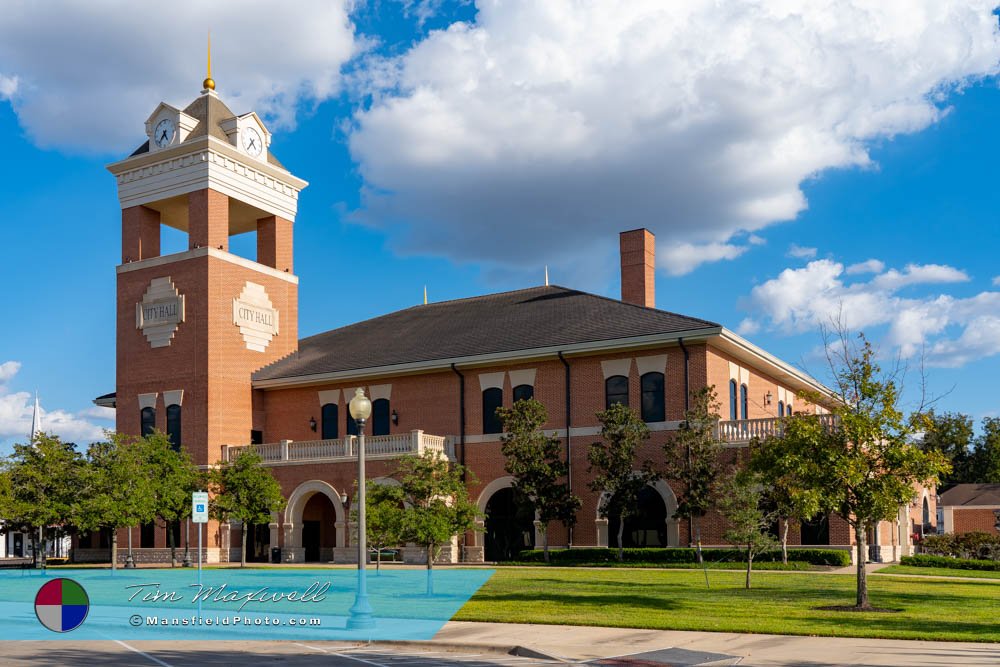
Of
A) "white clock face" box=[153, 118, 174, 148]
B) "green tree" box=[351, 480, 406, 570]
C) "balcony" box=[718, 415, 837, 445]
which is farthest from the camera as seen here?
"white clock face" box=[153, 118, 174, 148]

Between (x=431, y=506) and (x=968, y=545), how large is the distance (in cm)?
2673

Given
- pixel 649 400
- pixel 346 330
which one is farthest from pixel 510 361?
pixel 346 330

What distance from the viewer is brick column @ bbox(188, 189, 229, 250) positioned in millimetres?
46250

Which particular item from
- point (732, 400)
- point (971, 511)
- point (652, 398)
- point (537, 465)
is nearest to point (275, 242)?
point (537, 465)

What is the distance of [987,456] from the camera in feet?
300

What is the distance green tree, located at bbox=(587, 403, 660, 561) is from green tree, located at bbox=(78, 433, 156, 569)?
→ 675 inches

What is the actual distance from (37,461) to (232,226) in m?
16.4

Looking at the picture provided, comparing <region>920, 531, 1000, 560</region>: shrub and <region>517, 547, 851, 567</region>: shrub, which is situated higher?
<region>517, 547, 851, 567</region>: shrub

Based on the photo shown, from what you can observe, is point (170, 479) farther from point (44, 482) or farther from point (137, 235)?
point (137, 235)

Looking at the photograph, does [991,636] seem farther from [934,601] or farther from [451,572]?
[451,572]

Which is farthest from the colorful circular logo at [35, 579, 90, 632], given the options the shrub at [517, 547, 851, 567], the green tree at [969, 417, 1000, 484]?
the green tree at [969, 417, 1000, 484]

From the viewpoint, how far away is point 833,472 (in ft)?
70.2

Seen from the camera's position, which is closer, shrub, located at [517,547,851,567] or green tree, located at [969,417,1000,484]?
shrub, located at [517,547,851,567]

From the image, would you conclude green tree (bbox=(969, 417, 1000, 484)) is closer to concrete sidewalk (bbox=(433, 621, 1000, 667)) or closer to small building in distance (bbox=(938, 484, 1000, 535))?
small building in distance (bbox=(938, 484, 1000, 535))
